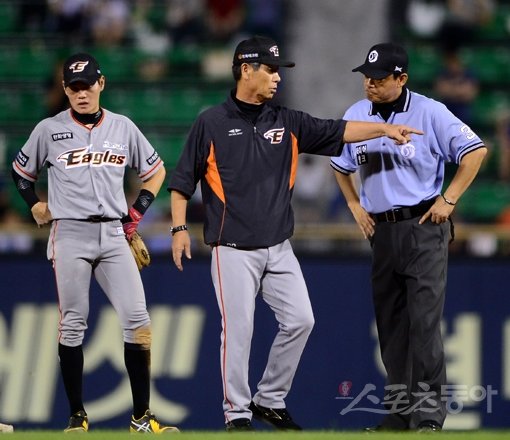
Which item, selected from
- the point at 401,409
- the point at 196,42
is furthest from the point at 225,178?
the point at 196,42

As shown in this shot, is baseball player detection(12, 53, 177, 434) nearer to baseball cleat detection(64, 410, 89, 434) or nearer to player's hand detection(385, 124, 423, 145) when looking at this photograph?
baseball cleat detection(64, 410, 89, 434)

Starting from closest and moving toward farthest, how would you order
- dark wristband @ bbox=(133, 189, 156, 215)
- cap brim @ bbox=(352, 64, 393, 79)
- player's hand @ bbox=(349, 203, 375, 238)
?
cap brim @ bbox=(352, 64, 393, 79) < player's hand @ bbox=(349, 203, 375, 238) < dark wristband @ bbox=(133, 189, 156, 215)

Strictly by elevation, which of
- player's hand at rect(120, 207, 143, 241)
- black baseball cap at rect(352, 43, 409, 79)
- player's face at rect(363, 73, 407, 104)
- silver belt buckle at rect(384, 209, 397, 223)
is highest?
black baseball cap at rect(352, 43, 409, 79)

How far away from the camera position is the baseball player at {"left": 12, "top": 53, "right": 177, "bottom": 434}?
21.8 ft

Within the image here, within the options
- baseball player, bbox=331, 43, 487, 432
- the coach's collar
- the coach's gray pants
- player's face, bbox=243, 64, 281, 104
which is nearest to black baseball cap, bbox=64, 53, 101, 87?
player's face, bbox=243, 64, 281, 104

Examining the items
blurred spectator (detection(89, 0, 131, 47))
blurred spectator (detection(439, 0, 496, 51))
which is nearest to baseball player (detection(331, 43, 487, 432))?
blurred spectator (detection(439, 0, 496, 51))

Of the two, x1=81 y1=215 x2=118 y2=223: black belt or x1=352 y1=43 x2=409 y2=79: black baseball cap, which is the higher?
x1=352 y1=43 x2=409 y2=79: black baseball cap

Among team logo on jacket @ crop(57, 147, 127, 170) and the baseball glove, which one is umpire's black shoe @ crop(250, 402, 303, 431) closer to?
the baseball glove

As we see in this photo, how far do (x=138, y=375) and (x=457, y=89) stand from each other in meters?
5.92

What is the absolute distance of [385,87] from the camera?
6.66 meters

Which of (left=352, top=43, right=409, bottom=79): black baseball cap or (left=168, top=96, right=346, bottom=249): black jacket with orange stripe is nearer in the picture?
(left=168, top=96, right=346, bottom=249): black jacket with orange stripe

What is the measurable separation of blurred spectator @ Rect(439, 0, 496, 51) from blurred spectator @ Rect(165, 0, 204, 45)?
2.39 m

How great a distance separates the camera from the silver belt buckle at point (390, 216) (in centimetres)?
671

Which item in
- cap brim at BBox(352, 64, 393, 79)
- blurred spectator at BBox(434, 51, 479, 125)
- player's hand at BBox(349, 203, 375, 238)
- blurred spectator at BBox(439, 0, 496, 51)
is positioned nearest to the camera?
cap brim at BBox(352, 64, 393, 79)
